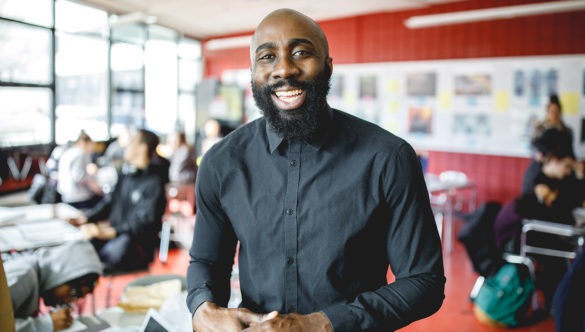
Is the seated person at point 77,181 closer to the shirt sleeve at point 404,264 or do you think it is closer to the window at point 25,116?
the window at point 25,116

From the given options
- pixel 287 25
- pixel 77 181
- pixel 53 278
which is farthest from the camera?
pixel 77 181

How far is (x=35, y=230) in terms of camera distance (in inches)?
A: 118

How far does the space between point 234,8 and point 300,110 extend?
786 cm

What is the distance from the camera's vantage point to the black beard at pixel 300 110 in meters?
1.18

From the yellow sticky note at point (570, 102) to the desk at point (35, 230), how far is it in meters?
5.94

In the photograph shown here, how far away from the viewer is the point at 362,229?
3.73 ft

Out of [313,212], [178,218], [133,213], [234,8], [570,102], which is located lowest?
[178,218]

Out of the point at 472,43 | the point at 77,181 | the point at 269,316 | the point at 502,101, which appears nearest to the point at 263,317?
the point at 269,316

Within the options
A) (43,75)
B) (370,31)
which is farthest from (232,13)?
(43,75)

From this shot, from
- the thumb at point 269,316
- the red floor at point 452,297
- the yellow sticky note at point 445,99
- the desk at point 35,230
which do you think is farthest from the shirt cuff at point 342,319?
the yellow sticky note at point 445,99

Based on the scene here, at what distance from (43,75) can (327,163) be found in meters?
8.52

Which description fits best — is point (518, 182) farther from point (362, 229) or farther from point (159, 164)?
point (362, 229)

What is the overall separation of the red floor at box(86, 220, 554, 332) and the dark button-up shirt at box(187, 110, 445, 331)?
2.65m

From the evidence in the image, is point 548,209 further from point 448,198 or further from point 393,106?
point 393,106
